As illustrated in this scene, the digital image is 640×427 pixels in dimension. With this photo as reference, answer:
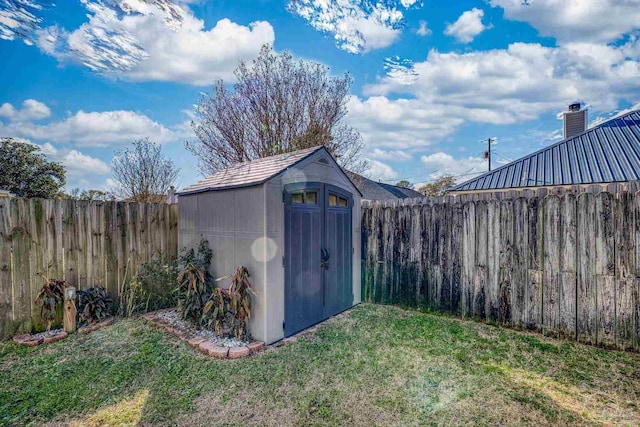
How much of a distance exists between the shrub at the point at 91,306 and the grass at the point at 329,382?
1.10 feet

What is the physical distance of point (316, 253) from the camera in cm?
418

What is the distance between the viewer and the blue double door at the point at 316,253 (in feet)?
12.4

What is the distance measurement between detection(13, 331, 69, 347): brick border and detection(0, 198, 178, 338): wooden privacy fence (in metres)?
0.16

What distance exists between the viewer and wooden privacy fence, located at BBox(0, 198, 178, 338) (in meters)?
3.66

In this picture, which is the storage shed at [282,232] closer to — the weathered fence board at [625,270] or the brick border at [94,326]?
the brick border at [94,326]

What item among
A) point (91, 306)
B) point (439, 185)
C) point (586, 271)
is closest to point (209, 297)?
point (91, 306)

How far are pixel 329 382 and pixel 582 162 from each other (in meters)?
8.89

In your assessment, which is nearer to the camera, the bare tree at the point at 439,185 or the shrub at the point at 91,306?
the shrub at the point at 91,306

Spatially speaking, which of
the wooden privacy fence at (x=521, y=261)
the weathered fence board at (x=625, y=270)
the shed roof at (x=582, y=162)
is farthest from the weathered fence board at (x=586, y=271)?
the shed roof at (x=582, y=162)

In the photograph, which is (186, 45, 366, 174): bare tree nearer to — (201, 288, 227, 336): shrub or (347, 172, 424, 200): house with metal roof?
(201, 288, 227, 336): shrub

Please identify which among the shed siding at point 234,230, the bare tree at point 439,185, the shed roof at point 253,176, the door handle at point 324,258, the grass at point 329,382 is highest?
the bare tree at point 439,185

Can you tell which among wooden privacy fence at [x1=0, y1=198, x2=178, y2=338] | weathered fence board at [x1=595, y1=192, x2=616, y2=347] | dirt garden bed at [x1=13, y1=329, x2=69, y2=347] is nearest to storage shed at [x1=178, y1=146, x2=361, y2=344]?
wooden privacy fence at [x1=0, y1=198, x2=178, y2=338]

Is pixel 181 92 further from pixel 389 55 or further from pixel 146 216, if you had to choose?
pixel 389 55

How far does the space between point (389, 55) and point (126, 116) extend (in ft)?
24.3
